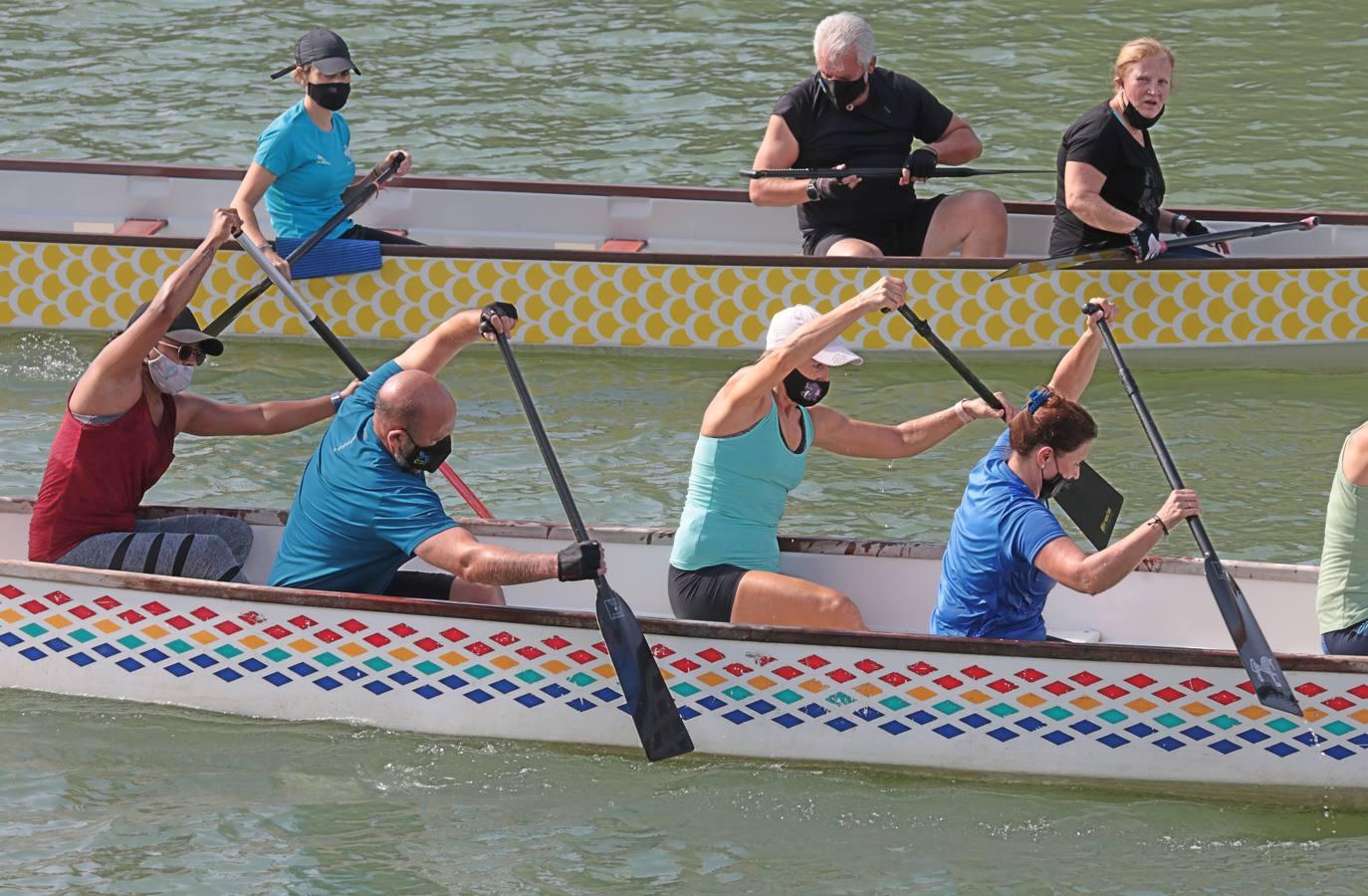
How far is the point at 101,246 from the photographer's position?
417 inches

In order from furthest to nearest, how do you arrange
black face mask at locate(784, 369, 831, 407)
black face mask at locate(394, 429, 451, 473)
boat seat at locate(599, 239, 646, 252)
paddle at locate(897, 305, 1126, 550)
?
boat seat at locate(599, 239, 646, 252) < paddle at locate(897, 305, 1126, 550) < black face mask at locate(784, 369, 831, 407) < black face mask at locate(394, 429, 451, 473)

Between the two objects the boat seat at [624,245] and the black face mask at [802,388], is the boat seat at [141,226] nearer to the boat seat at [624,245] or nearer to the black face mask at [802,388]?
the boat seat at [624,245]

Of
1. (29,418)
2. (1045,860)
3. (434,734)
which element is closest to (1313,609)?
(1045,860)

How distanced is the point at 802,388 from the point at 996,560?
86 cm

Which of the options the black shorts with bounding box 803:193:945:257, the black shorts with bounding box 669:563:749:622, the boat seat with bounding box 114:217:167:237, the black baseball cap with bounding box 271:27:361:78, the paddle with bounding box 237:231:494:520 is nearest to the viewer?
the black shorts with bounding box 669:563:749:622

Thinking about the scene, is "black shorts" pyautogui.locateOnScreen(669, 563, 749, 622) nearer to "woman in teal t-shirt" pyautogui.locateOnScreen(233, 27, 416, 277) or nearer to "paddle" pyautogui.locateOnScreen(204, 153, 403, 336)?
"woman in teal t-shirt" pyautogui.locateOnScreen(233, 27, 416, 277)

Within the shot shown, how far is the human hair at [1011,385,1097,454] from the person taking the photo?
6.24 m

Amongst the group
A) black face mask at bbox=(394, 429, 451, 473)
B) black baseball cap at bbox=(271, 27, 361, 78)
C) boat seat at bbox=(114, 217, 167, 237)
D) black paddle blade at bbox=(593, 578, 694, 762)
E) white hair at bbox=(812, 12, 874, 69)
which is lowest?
black paddle blade at bbox=(593, 578, 694, 762)

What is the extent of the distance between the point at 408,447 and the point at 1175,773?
8.84 ft

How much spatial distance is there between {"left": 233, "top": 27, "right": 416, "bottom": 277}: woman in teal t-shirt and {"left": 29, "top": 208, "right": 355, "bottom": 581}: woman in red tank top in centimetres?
235

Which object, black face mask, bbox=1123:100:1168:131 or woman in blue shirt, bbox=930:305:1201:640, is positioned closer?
woman in blue shirt, bbox=930:305:1201:640

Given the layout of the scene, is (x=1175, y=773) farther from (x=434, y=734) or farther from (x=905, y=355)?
(x=905, y=355)

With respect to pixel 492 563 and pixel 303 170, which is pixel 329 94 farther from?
pixel 492 563

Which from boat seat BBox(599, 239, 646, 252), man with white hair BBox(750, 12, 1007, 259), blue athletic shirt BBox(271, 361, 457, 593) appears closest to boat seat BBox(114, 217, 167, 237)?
boat seat BBox(599, 239, 646, 252)
